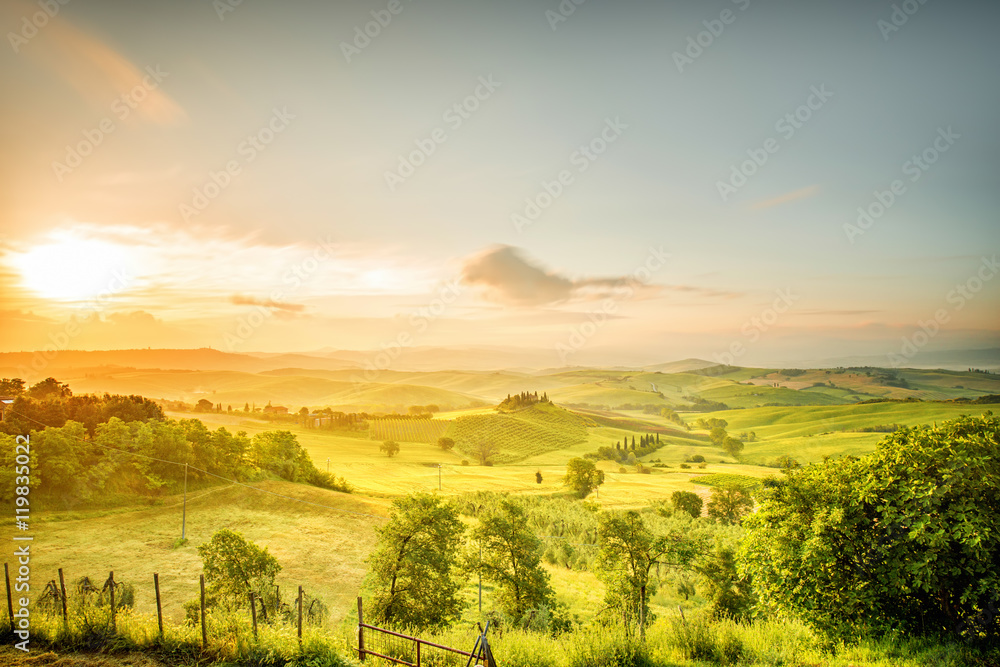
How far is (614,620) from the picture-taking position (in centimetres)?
2081

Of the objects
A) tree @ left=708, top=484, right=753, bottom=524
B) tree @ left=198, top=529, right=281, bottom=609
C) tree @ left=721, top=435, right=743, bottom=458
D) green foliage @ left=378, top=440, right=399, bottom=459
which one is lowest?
tree @ left=721, top=435, right=743, bottom=458

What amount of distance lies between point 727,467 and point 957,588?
121373mm

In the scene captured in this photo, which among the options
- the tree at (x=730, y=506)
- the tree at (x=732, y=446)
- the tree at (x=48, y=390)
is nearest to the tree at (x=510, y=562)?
the tree at (x=730, y=506)

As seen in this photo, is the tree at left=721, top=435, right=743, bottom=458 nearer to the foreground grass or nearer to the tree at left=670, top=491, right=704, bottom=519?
the tree at left=670, top=491, right=704, bottom=519

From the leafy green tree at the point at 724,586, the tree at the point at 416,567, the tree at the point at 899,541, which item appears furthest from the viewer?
the leafy green tree at the point at 724,586

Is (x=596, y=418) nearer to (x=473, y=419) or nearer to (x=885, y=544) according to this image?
(x=473, y=419)

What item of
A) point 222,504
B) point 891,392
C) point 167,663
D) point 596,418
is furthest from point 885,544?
point 891,392

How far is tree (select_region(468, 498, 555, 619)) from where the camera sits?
21.1m

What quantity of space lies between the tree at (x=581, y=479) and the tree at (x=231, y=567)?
64947mm

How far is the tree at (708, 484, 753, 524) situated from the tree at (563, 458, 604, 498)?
2057 centimetres

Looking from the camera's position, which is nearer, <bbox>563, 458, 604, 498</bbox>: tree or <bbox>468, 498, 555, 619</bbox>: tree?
<bbox>468, 498, 555, 619</bbox>: tree

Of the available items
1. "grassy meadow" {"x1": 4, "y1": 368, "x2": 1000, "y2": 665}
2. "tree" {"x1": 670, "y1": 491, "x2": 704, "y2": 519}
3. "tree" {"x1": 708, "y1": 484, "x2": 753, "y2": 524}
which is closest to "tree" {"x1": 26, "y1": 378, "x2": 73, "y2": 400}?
"grassy meadow" {"x1": 4, "y1": 368, "x2": 1000, "y2": 665}

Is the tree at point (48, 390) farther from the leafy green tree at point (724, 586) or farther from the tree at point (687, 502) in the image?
the tree at point (687, 502)

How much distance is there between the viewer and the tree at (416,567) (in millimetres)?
18188
